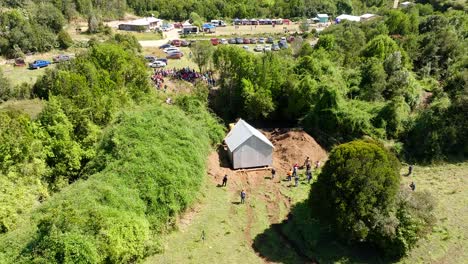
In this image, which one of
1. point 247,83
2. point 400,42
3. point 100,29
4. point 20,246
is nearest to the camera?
point 20,246

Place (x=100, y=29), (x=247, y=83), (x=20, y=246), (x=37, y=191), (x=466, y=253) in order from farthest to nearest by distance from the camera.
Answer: (x=100, y=29), (x=247, y=83), (x=37, y=191), (x=466, y=253), (x=20, y=246)

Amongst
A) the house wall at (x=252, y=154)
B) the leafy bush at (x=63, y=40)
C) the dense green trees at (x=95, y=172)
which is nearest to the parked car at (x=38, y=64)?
the leafy bush at (x=63, y=40)

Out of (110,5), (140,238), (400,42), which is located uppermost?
(110,5)

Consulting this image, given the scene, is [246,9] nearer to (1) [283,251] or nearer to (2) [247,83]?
(2) [247,83]

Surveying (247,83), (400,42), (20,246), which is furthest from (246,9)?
(20,246)

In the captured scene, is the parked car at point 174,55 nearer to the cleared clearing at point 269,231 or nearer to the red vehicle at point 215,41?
the red vehicle at point 215,41

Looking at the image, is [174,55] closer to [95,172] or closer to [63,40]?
[63,40]

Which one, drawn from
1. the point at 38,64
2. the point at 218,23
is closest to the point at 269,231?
the point at 38,64
